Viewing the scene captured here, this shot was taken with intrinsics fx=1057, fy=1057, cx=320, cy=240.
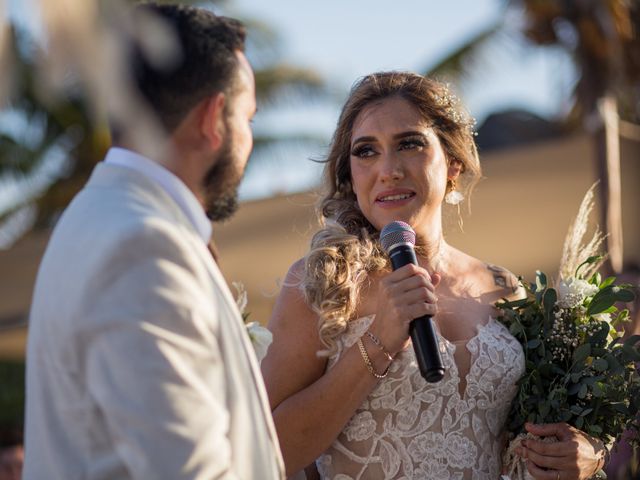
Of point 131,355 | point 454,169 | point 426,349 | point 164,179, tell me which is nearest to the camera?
point 131,355

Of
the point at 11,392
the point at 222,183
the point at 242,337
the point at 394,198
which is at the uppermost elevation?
the point at 222,183

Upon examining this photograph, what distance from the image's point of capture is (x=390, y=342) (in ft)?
12.0

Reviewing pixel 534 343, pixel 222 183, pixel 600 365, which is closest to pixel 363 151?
pixel 534 343

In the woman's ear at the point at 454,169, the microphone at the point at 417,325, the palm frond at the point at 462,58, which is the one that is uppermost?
the microphone at the point at 417,325

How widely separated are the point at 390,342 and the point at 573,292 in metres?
0.98

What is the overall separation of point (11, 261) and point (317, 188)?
33.5ft

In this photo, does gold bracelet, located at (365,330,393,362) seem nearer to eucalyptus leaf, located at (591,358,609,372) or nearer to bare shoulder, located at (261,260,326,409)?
bare shoulder, located at (261,260,326,409)

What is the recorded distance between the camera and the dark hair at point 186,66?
254 centimetres

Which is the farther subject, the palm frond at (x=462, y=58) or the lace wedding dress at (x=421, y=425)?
the palm frond at (x=462, y=58)

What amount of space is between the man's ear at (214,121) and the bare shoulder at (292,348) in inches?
53.7

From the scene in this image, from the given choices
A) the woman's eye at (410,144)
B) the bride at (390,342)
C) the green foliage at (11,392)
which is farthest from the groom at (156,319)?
the green foliage at (11,392)

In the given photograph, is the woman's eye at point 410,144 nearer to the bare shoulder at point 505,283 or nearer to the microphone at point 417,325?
the microphone at point 417,325

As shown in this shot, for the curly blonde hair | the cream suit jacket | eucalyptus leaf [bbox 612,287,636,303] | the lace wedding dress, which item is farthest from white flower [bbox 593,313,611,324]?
the cream suit jacket

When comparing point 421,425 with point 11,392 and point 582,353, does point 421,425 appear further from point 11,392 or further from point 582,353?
point 11,392
